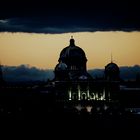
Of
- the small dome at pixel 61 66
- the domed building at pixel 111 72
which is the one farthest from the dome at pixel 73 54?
the domed building at pixel 111 72

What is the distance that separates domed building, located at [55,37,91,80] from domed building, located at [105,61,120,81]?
3.10 meters

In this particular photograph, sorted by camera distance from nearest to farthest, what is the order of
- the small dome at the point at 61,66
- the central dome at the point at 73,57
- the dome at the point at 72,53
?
the small dome at the point at 61,66 → the dome at the point at 72,53 → the central dome at the point at 73,57

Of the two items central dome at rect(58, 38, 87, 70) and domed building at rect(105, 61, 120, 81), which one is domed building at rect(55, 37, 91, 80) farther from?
domed building at rect(105, 61, 120, 81)

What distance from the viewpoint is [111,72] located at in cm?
13300

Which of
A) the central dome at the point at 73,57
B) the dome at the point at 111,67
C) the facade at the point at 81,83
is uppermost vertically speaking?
the central dome at the point at 73,57

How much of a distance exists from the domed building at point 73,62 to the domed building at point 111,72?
3.10 metres

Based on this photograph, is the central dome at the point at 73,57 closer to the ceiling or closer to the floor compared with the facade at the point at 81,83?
closer to the ceiling

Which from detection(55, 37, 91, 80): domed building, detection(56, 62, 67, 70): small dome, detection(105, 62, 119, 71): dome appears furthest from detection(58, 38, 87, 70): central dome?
detection(105, 62, 119, 71): dome

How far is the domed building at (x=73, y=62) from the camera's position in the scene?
13225cm

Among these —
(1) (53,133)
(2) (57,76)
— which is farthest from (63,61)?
(1) (53,133)

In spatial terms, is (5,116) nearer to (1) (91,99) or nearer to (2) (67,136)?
(2) (67,136)

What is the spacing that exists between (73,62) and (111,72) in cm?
637

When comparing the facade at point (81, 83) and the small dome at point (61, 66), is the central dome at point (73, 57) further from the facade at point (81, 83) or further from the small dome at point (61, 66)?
the small dome at point (61, 66)

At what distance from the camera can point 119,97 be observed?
135375 millimetres
